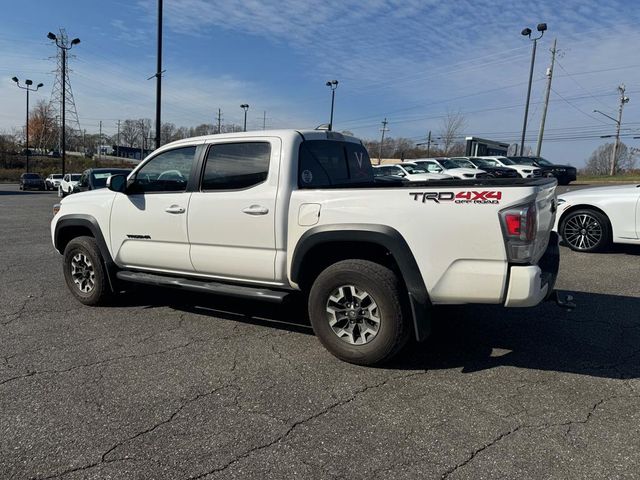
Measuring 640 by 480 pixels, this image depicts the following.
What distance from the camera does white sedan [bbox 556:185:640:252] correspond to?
794cm

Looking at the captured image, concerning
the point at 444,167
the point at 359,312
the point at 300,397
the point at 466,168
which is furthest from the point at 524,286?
the point at 444,167

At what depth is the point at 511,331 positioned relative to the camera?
184 inches

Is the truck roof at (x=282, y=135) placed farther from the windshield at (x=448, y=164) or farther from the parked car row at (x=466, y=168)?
the windshield at (x=448, y=164)

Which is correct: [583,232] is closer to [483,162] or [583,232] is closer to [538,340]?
[538,340]

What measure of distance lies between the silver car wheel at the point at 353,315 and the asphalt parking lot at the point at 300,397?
0.26m

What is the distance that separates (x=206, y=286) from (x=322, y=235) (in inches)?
55.2

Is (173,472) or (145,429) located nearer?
(173,472)

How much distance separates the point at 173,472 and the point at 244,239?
2.11m

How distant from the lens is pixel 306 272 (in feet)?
13.5

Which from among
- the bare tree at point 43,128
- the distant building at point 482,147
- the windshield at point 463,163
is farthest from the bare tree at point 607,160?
the bare tree at point 43,128

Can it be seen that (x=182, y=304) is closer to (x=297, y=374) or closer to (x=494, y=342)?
(x=297, y=374)

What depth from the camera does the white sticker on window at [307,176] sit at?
4215mm

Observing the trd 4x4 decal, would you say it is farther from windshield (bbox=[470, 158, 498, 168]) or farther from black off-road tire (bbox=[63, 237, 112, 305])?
windshield (bbox=[470, 158, 498, 168])

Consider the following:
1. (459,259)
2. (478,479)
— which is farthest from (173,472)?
(459,259)
